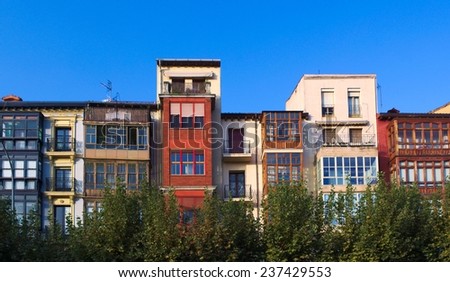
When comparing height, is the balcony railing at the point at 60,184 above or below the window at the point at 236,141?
below

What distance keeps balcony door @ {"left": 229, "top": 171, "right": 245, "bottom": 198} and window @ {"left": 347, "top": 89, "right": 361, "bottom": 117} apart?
9834mm

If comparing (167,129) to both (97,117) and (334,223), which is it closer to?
(97,117)

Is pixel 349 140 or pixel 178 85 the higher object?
pixel 178 85

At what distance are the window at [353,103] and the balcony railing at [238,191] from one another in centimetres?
1005

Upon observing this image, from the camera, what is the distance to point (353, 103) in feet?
222

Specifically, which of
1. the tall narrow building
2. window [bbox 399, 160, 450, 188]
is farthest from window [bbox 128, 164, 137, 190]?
window [bbox 399, 160, 450, 188]

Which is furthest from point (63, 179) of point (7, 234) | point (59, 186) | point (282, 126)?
point (7, 234)

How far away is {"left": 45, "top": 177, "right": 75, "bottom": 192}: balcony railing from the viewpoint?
207 ft

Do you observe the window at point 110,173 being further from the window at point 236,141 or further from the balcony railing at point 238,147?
the window at point 236,141

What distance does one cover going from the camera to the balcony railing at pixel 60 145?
64.0 meters

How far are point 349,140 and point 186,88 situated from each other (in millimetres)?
13250

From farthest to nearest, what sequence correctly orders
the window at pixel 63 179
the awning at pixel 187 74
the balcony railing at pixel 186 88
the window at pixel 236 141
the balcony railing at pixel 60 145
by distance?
the window at pixel 236 141, the awning at pixel 187 74, the balcony railing at pixel 186 88, the balcony railing at pixel 60 145, the window at pixel 63 179

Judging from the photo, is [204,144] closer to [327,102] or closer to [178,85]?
[178,85]

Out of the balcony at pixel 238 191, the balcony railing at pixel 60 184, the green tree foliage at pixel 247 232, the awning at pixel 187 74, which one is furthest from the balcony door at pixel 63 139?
the green tree foliage at pixel 247 232
